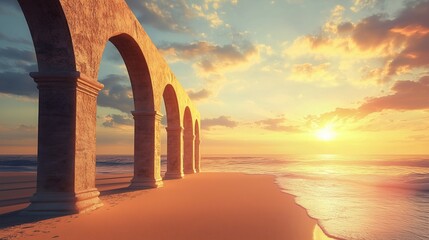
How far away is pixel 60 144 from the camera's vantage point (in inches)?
234

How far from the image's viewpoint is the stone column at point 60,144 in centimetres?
584

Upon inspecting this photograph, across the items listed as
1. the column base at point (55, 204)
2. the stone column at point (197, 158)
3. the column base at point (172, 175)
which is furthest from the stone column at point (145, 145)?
the stone column at point (197, 158)

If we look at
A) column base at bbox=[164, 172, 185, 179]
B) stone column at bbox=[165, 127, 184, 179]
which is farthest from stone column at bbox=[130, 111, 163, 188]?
stone column at bbox=[165, 127, 184, 179]

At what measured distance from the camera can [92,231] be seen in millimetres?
4652

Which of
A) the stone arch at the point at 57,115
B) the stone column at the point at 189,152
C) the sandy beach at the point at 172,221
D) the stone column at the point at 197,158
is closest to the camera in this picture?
the sandy beach at the point at 172,221

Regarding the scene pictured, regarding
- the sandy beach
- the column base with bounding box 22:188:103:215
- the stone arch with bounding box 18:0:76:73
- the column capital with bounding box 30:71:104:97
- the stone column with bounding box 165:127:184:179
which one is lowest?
the sandy beach

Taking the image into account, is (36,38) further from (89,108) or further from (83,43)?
(89,108)

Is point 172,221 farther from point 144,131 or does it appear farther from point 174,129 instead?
point 174,129

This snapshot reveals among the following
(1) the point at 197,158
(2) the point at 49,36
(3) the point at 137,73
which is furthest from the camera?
(1) the point at 197,158

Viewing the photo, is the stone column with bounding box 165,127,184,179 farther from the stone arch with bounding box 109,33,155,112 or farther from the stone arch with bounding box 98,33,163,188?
the stone arch with bounding box 109,33,155,112

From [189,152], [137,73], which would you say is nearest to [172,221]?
[137,73]

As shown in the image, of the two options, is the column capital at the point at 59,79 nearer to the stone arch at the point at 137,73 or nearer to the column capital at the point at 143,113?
the stone arch at the point at 137,73

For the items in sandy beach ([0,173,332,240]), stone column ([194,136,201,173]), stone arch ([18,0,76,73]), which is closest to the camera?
sandy beach ([0,173,332,240])

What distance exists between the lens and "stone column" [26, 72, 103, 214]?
5.84m
